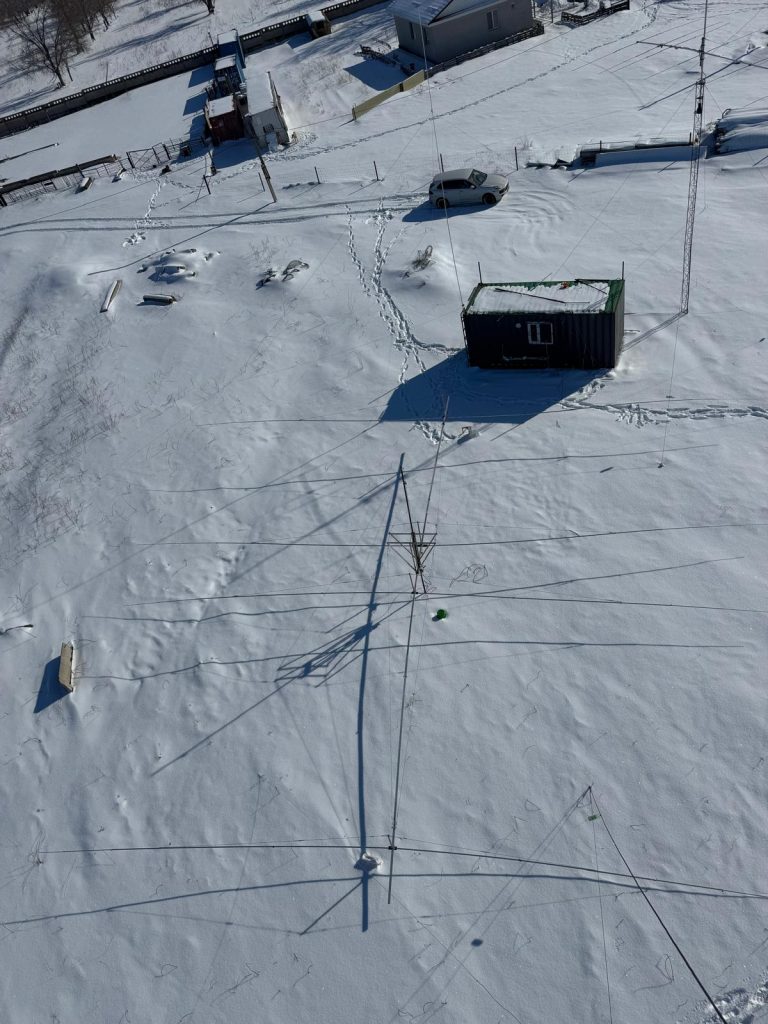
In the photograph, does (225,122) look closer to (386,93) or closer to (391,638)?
(386,93)

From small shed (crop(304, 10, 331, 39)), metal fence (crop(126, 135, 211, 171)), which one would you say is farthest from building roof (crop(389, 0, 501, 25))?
metal fence (crop(126, 135, 211, 171))

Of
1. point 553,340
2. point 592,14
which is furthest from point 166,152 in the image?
point 553,340

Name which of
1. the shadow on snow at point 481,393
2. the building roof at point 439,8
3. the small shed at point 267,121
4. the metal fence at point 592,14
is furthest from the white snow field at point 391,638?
the metal fence at point 592,14

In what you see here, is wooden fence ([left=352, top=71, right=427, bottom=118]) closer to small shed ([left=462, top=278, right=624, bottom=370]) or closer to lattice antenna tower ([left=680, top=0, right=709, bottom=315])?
lattice antenna tower ([left=680, top=0, right=709, bottom=315])

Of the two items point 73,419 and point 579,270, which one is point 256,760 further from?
point 579,270

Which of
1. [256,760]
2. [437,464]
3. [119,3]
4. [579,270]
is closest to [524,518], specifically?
[437,464]

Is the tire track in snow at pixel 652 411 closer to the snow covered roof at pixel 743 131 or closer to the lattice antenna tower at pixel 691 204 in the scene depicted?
the lattice antenna tower at pixel 691 204
